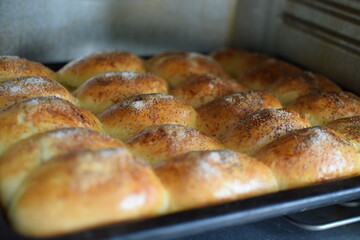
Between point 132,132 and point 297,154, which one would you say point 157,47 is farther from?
point 297,154

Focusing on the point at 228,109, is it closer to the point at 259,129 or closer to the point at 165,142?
the point at 259,129

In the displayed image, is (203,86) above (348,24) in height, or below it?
below

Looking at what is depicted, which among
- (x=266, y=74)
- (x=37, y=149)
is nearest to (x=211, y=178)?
(x=37, y=149)

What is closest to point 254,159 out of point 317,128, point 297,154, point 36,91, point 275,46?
point 297,154

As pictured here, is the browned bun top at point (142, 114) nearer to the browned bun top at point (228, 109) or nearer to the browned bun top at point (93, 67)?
the browned bun top at point (228, 109)

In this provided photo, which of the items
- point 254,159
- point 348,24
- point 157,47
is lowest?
point 157,47

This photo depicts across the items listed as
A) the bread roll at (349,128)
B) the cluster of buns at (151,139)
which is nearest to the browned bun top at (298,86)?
the cluster of buns at (151,139)
